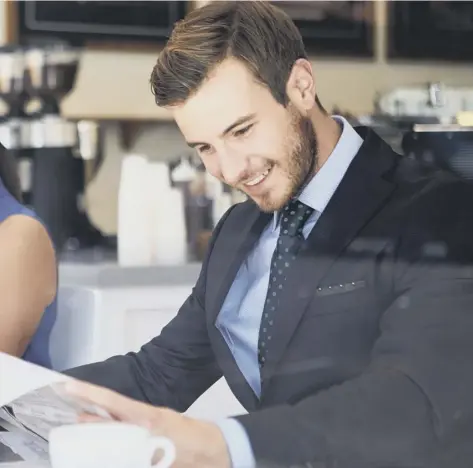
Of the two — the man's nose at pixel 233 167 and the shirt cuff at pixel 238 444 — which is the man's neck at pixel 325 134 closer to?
the man's nose at pixel 233 167

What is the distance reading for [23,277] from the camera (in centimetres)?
81

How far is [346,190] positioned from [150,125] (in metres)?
0.23

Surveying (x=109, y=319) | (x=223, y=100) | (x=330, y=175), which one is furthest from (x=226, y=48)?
(x=109, y=319)

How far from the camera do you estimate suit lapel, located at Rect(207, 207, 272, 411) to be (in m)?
Answer: 0.79

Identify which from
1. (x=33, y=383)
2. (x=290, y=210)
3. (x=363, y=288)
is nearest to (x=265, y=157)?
(x=290, y=210)

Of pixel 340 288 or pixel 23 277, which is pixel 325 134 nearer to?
pixel 340 288

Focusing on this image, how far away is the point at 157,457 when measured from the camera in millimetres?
545

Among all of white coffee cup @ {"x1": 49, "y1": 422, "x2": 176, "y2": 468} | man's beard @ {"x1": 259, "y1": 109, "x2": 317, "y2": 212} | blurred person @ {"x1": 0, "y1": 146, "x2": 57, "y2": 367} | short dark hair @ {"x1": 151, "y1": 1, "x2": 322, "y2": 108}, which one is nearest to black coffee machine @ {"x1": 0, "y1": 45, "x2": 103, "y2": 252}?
blurred person @ {"x1": 0, "y1": 146, "x2": 57, "y2": 367}

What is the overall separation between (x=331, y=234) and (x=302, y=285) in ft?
0.19

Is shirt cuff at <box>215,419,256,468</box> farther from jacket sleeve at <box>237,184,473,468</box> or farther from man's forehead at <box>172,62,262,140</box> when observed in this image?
man's forehead at <box>172,62,262,140</box>

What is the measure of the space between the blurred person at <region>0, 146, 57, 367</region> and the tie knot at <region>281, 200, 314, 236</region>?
263 mm

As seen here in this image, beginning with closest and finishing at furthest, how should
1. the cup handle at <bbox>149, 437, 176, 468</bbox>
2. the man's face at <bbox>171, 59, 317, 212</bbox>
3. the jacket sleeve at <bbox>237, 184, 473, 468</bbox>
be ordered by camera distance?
the cup handle at <bbox>149, 437, 176, 468</bbox> < the jacket sleeve at <bbox>237, 184, 473, 468</bbox> < the man's face at <bbox>171, 59, 317, 212</bbox>

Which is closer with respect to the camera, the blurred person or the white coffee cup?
the white coffee cup

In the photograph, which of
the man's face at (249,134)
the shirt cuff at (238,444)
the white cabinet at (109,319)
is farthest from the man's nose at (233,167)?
the shirt cuff at (238,444)
